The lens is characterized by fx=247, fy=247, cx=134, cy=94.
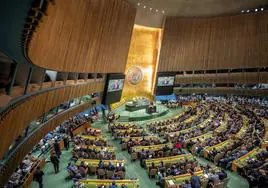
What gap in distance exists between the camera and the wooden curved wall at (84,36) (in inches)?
280

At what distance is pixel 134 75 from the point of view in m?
32.3

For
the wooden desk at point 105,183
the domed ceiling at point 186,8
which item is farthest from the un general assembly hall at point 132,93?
the domed ceiling at point 186,8

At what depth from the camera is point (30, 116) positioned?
8.43 m

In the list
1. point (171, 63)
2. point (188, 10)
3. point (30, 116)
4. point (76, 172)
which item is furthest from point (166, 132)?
point (188, 10)

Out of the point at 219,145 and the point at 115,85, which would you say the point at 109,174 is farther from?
the point at 115,85

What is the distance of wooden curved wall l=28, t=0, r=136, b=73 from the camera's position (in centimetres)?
712

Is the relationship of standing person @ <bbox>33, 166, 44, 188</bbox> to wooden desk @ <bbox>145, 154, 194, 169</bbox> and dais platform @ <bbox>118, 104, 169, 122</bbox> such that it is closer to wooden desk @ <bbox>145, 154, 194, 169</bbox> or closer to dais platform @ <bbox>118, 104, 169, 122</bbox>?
wooden desk @ <bbox>145, 154, 194, 169</bbox>

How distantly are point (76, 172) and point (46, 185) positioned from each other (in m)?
1.30

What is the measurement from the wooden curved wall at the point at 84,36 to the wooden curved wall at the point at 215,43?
10.8m

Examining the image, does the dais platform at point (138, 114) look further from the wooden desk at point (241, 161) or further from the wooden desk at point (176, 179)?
the wooden desk at point (176, 179)

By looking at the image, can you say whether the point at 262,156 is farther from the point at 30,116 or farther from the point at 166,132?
the point at 30,116

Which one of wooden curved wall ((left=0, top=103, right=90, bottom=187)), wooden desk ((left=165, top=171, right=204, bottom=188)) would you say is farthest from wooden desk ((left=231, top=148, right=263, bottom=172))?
wooden curved wall ((left=0, top=103, right=90, bottom=187))

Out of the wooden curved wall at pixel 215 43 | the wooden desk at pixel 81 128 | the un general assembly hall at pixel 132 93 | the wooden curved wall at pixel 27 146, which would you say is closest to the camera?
the wooden curved wall at pixel 27 146

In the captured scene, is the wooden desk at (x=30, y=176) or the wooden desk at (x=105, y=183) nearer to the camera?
the wooden desk at (x=105, y=183)
